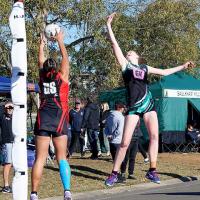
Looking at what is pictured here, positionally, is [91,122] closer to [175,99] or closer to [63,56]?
[175,99]

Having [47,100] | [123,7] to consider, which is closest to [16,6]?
[47,100]

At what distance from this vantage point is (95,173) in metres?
14.0

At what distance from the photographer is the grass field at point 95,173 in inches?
463

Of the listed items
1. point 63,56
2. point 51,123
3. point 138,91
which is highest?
point 63,56

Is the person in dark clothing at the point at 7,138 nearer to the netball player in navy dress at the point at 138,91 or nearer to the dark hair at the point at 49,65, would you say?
the netball player in navy dress at the point at 138,91

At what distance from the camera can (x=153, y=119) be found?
863 centimetres

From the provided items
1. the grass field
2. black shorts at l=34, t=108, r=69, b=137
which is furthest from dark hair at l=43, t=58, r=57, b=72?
the grass field

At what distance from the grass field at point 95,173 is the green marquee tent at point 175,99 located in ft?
13.8

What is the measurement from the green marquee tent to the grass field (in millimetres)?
4197

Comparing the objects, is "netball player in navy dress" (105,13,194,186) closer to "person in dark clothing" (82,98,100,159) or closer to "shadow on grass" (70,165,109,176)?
"shadow on grass" (70,165,109,176)

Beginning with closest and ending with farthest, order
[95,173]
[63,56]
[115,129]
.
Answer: [63,56], [115,129], [95,173]

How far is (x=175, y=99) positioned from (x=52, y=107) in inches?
641

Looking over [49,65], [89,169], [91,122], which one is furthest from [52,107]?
[91,122]

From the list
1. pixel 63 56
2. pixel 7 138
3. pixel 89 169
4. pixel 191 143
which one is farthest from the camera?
pixel 191 143
